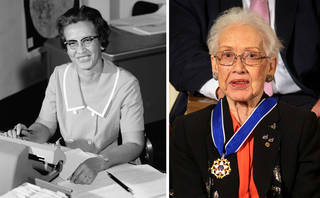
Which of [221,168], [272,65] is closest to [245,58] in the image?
[272,65]

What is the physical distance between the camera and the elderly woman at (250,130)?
190cm

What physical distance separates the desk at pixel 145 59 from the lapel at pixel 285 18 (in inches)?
22.7

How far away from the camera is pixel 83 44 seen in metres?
2.34

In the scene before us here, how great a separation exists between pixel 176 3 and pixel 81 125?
80 centimetres

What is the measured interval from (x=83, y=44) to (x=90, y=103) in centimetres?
29

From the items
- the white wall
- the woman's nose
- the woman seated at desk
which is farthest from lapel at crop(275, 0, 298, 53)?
the white wall

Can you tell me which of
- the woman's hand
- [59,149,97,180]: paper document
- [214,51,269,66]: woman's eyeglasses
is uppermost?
[214,51,269,66]: woman's eyeglasses

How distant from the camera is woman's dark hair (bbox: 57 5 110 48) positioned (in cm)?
234

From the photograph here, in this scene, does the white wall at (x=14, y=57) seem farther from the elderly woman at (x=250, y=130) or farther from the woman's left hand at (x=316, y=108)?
the woman's left hand at (x=316, y=108)

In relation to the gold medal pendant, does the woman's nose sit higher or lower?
higher

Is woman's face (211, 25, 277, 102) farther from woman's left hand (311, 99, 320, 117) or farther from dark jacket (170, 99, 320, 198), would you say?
woman's left hand (311, 99, 320, 117)

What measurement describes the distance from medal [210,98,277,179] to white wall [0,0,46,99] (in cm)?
92

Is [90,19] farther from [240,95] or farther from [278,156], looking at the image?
[278,156]

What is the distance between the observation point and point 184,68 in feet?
6.87
